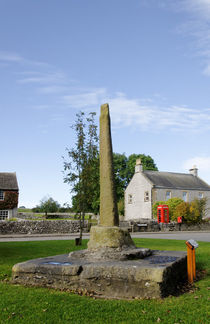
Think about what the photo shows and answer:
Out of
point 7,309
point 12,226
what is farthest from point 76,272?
point 12,226

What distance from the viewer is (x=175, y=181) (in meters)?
44.4

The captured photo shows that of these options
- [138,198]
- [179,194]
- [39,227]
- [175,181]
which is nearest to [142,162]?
[175,181]

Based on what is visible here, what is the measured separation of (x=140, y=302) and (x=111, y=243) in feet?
A: 6.23

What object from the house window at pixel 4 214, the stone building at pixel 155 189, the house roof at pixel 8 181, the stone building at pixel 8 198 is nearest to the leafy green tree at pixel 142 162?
the stone building at pixel 155 189

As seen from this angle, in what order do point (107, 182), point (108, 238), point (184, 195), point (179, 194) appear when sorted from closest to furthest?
point (108, 238) < point (107, 182) < point (179, 194) < point (184, 195)

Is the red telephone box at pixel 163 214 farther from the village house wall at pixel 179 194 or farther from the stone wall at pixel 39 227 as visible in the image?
the stone wall at pixel 39 227

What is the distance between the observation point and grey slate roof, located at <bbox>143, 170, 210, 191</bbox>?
42.5 m

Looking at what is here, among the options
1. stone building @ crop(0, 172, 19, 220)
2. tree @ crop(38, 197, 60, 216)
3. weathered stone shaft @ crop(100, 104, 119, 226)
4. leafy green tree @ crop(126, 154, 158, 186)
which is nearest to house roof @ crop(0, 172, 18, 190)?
stone building @ crop(0, 172, 19, 220)

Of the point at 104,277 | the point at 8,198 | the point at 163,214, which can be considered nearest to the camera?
the point at 104,277

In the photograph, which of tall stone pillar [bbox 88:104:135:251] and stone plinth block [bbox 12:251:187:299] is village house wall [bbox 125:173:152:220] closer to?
tall stone pillar [bbox 88:104:135:251]

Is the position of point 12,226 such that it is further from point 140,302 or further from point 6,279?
point 140,302

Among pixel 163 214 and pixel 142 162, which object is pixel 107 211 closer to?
pixel 163 214

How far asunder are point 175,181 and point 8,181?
22.7m

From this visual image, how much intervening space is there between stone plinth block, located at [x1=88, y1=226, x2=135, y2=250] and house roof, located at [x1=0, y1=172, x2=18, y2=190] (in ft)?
119
